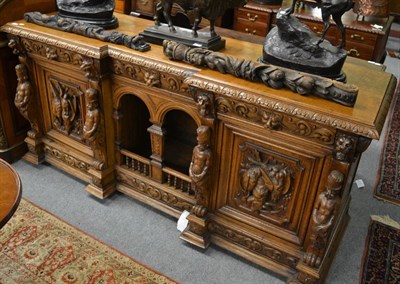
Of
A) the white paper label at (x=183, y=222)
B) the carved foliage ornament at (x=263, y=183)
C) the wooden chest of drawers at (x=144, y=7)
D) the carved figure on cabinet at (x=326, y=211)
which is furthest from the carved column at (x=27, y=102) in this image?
the wooden chest of drawers at (x=144, y=7)

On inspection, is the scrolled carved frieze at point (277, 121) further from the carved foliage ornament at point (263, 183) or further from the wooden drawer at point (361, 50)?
→ the wooden drawer at point (361, 50)

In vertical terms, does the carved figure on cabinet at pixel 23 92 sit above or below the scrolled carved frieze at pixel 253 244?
above

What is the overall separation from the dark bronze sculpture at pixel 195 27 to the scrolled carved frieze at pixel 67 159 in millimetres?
1038

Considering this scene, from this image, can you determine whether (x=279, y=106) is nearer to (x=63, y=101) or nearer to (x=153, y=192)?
(x=153, y=192)

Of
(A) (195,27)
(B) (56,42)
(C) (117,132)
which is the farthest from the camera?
(C) (117,132)

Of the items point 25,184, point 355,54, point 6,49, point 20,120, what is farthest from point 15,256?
point 355,54

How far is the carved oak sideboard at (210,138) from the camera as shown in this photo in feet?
5.91

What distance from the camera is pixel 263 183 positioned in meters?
2.06

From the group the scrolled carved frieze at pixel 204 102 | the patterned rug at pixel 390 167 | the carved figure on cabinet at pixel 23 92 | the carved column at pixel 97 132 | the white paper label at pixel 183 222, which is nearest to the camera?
the scrolled carved frieze at pixel 204 102

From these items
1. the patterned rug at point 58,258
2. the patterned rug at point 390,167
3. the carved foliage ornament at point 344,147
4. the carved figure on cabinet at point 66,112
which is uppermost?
the carved foliage ornament at point 344,147

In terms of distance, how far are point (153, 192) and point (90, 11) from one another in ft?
4.02

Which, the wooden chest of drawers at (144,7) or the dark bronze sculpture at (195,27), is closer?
the dark bronze sculpture at (195,27)

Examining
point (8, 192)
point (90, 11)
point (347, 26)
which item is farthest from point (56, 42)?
point (347, 26)

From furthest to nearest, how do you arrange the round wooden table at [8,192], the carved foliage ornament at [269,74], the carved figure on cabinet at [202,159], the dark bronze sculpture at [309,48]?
the carved figure on cabinet at [202,159] < the dark bronze sculpture at [309,48] < the carved foliage ornament at [269,74] < the round wooden table at [8,192]
